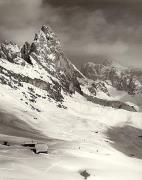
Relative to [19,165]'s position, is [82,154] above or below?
above

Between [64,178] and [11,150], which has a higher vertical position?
[11,150]

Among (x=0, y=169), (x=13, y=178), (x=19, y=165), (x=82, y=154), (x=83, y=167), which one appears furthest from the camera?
(x=82, y=154)

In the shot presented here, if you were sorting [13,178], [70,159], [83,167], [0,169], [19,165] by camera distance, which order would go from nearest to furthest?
[13,178]
[0,169]
[19,165]
[83,167]
[70,159]

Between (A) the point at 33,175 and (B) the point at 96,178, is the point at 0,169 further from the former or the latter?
(B) the point at 96,178

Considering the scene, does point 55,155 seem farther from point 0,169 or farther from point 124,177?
point 0,169

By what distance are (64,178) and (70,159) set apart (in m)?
16.4

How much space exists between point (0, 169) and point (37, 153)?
2188 centimetres

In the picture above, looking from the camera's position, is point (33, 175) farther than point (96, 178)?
No

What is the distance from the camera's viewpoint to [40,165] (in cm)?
6981

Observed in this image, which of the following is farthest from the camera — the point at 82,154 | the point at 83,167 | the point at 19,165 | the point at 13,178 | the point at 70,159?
the point at 82,154

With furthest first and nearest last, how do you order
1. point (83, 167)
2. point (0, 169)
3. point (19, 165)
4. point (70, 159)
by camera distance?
point (70, 159) < point (83, 167) < point (19, 165) < point (0, 169)

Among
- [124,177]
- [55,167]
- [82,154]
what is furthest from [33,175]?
[82,154]

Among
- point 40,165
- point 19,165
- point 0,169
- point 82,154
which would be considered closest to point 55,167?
point 40,165

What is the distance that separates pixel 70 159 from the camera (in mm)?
80312
